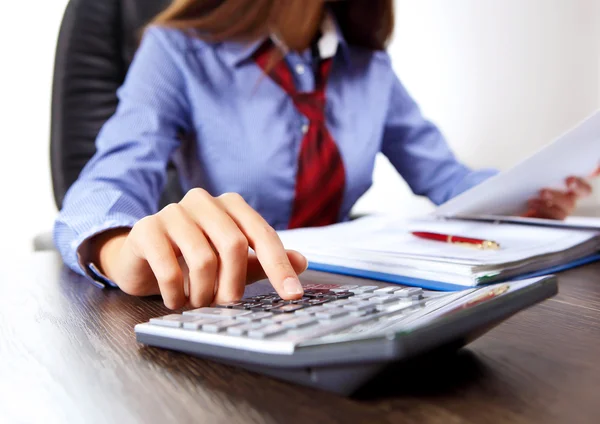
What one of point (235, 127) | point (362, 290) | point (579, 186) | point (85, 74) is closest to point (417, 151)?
point (235, 127)

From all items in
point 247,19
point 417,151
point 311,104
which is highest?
point 247,19

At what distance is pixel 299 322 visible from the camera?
0.24 meters

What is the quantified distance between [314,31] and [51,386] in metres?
0.87

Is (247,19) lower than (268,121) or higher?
higher

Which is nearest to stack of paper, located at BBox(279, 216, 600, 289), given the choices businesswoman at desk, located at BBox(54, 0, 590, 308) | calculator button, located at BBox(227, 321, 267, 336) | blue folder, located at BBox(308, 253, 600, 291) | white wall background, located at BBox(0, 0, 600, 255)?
blue folder, located at BBox(308, 253, 600, 291)

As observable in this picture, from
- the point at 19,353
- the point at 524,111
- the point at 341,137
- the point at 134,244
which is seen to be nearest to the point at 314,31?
the point at 341,137

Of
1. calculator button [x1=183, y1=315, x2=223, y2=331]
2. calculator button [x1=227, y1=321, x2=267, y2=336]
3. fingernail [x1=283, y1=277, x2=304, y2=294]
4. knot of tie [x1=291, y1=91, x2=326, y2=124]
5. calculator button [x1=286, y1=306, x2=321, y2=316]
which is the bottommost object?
fingernail [x1=283, y1=277, x2=304, y2=294]

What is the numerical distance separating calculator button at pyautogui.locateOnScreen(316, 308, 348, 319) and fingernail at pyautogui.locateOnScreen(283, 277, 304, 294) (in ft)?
0.19

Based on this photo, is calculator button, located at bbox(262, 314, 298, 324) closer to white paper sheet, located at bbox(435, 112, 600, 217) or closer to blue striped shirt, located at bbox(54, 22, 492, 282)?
white paper sheet, located at bbox(435, 112, 600, 217)

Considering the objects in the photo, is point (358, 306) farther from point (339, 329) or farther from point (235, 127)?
point (235, 127)

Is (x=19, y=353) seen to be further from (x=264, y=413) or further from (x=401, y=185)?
(x=401, y=185)

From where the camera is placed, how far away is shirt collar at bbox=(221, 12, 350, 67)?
93cm

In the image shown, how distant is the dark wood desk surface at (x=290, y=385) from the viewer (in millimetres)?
208

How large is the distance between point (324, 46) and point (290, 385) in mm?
861
